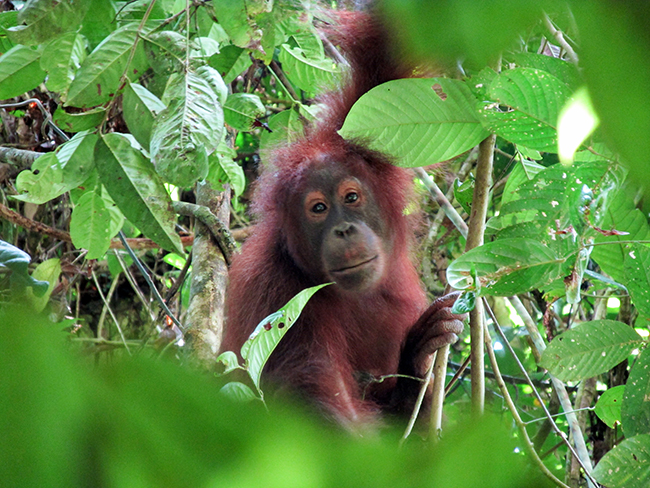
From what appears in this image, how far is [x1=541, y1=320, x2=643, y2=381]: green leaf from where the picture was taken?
2.07 metres

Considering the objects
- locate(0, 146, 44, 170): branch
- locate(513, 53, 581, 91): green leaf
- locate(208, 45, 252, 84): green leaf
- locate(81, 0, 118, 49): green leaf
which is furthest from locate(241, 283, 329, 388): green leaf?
locate(0, 146, 44, 170): branch

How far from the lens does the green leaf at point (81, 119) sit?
7.87ft

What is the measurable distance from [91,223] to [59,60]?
75 cm

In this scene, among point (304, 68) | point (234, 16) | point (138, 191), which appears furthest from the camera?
point (304, 68)

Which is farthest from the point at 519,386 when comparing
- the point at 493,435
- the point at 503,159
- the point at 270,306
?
the point at 493,435

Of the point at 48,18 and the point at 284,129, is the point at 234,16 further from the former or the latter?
the point at 284,129

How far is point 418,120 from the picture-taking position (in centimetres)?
212

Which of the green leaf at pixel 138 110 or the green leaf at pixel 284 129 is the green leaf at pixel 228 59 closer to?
the green leaf at pixel 284 129

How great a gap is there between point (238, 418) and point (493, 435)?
159 mm

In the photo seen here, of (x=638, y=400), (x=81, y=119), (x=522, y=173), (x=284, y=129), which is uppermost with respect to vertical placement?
(x=522, y=173)

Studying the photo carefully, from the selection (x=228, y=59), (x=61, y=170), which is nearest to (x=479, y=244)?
(x=61, y=170)

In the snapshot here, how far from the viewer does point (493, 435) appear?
431 mm

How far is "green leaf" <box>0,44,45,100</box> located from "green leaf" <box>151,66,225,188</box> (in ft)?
2.52

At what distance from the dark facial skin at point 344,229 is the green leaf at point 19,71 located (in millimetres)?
1565
